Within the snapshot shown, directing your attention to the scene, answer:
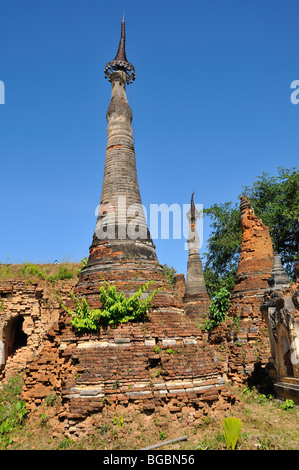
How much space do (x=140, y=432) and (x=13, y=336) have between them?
787 centimetres

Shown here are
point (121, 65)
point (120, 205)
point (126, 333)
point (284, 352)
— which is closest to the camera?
point (126, 333)

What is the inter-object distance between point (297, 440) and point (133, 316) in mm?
3917

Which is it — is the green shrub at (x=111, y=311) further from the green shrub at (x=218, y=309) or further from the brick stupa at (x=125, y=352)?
the green shrub at (x=218, y=309)

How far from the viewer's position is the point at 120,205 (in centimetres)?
999

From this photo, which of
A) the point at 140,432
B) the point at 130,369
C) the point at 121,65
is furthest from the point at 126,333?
the point at 121,65

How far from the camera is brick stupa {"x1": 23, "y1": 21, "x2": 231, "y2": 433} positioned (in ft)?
22.6

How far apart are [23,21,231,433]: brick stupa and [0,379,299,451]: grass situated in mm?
199

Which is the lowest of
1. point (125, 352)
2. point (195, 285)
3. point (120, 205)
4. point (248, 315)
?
point (125, 352)

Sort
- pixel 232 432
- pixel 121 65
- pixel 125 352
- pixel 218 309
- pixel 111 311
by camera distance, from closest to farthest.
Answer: pixel 232 432, pixel 125 352, pixel 111 311, pixel 121 65, pixel 218 309

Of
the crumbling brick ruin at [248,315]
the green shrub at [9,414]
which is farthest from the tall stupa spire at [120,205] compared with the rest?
the crumbling brick ruin at [248,315]

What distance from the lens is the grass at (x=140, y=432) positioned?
6.32 meters

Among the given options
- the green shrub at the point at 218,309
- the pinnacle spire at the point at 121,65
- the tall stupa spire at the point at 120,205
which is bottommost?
the green shrub at the point at 218,309

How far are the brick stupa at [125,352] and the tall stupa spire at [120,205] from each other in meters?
0.03

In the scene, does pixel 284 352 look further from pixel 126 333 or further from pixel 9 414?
pixel 9 414
